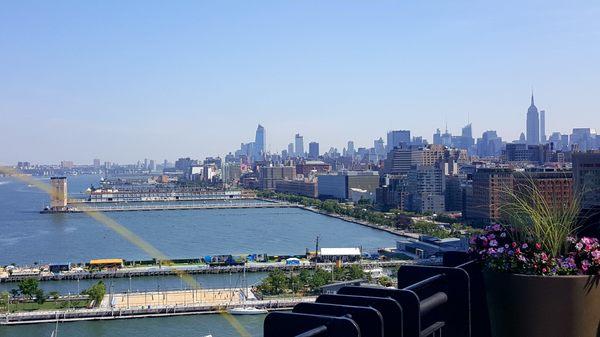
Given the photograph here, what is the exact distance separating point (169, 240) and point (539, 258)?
1637 cm

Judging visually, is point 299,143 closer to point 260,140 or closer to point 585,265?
point 260,140

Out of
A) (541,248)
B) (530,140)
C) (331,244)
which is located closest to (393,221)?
(331,244)

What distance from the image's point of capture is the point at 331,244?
1614 centimetres

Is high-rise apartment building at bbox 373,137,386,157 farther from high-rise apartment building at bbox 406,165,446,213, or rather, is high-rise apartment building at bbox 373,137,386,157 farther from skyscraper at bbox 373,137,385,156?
high-rise apartment building at bbox 406,165,446,213

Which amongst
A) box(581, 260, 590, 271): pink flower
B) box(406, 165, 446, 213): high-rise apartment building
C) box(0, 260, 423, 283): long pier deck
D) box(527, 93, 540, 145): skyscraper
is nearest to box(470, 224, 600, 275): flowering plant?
box(581, 260, 590, 271): pink flower

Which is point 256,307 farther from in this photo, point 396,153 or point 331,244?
point 396,153

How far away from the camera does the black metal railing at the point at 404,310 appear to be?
605mm

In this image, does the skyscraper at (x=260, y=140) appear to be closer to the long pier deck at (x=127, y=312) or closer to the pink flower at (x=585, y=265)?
the long pier deck at (x=127, y=312)

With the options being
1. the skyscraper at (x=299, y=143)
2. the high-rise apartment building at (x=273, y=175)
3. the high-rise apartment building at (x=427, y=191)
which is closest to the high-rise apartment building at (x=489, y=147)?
the high-rise apartment building at (x=273, y=175)

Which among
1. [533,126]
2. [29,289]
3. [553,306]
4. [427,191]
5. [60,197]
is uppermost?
[533,126]

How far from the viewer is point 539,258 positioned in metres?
0.84

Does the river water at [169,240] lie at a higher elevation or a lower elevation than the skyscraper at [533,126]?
lower

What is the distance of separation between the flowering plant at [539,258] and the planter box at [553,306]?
0.06ft

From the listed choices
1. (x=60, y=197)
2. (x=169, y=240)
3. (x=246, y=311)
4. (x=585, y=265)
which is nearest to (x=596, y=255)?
(x=585, y=265)
